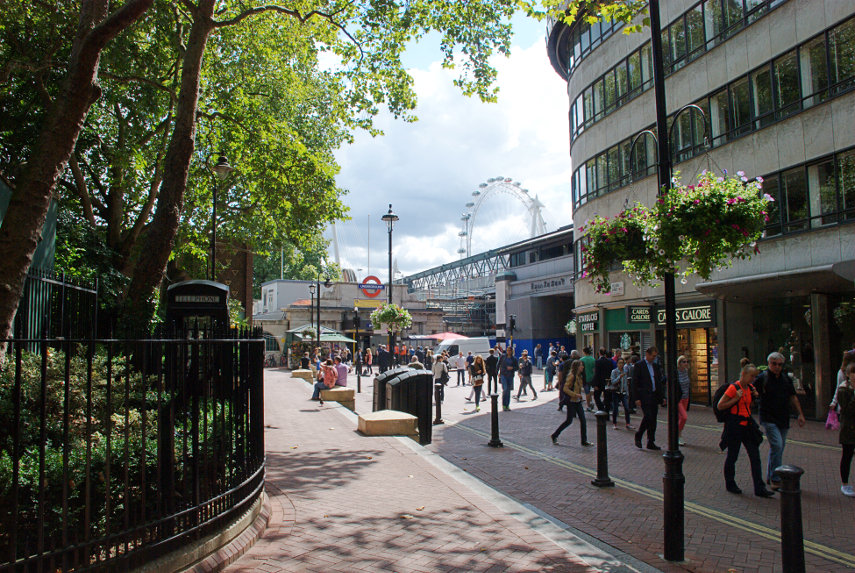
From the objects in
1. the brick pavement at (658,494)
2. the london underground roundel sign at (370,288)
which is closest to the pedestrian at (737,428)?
the brick pavement at (658,494)

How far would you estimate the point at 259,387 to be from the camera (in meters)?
6.48

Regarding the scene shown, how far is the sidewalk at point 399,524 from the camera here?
204 inches

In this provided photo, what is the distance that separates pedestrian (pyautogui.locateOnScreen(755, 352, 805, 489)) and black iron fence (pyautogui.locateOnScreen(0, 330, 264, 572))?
20.7 ft

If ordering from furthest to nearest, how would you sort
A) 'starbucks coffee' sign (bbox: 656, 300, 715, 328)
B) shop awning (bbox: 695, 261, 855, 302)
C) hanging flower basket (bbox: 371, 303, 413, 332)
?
hanging flower basket (bbox: 371, 303, 413, 332) → 'starbucks coffee' sign (bbox: 656, 300, 715, 328) → shop awning (bbox: 695, 261, 855, 302)

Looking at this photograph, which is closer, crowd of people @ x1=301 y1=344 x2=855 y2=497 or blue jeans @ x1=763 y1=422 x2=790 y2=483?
crowd of people @ x1=301 y1=344 x2=855 y2=497

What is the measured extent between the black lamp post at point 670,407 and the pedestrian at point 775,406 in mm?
2597

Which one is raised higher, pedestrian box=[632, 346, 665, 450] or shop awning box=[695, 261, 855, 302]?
shop awning box=[695, 261, 855, 302]

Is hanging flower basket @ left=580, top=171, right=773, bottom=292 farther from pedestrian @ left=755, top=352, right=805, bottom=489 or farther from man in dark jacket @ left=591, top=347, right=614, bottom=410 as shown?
man in dark jacket @ left=591, top=347, right=614, bottom=410

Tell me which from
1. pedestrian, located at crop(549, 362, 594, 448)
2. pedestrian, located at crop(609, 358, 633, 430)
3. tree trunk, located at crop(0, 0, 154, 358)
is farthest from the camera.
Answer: pedestrian, located at crop(609, 358, 633, 430)

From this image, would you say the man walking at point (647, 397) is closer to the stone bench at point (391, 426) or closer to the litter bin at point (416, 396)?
the litter bin at point (416, 396)

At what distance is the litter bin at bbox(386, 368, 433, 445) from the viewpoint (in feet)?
41.7

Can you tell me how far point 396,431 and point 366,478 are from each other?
380cm

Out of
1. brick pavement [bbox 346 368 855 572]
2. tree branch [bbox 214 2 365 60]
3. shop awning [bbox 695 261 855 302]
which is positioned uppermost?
tree branch [bbox 214 2 365 60]

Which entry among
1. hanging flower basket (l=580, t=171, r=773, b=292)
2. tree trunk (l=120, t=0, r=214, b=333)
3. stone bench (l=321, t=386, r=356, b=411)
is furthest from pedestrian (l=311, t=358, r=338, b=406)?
hanging flower basket (l=580, t=171, r=773, b=292)
